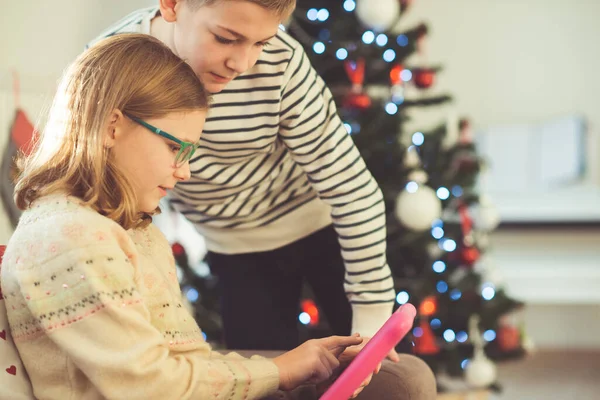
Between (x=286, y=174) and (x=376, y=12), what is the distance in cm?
91

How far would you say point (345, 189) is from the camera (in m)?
1.30

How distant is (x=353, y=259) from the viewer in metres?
1.33

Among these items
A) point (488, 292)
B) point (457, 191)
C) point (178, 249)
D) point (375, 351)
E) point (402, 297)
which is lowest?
point (488, 292)

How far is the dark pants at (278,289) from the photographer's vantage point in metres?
1.43

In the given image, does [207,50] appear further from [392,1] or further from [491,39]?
[491,39]

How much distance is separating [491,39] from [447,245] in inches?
72.8

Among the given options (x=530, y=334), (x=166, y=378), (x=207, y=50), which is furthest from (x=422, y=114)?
(x=166, y=378)

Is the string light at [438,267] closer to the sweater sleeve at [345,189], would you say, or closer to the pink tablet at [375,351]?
the sweater sleeve at [345,189]

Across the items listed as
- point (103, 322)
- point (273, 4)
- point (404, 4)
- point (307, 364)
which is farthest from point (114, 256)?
point (404, 4)

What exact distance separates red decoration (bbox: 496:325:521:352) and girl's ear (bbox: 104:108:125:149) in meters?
1.96

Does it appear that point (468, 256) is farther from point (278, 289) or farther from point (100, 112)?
point (100, 112)

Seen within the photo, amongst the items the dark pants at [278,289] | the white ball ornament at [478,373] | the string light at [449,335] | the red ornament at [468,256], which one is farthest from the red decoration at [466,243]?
the dark pants at [278,289]

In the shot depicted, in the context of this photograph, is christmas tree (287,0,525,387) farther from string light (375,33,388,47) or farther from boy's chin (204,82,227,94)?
boy's chin (204,82,227,94)

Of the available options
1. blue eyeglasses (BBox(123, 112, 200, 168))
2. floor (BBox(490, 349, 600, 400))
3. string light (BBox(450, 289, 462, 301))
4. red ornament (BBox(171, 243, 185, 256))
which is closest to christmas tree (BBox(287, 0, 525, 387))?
string light (BBox(450, 289, 462, 301))
